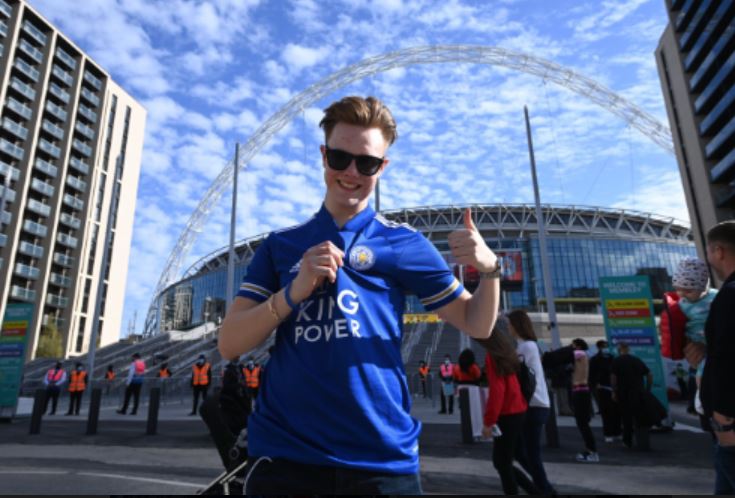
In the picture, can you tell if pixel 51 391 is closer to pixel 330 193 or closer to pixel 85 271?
pixel 330 193

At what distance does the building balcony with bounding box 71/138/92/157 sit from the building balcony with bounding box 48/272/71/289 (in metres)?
15.2

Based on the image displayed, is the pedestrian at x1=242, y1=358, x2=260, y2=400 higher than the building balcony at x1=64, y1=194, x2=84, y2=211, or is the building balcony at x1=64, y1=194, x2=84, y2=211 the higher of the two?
the building balcony at x1=64, y1=194, x2=84, y2=211

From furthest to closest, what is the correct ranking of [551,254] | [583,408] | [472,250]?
[551,254]
[583,408]
[472,250]

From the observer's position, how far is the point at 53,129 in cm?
5616

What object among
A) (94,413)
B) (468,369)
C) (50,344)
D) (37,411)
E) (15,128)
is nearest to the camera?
(94,413)

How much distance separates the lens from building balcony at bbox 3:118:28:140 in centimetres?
Answer: 5060

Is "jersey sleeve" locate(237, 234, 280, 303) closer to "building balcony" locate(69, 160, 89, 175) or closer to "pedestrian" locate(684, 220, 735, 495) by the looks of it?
"pedestrian" locate(684, 220, 735, 495)

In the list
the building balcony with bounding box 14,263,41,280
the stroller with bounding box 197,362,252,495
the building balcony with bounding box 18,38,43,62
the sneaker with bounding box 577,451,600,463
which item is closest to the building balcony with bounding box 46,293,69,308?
the building balcony with bounding box 14,263,41,280

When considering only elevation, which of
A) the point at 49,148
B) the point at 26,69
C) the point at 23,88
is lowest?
the point at 49,148

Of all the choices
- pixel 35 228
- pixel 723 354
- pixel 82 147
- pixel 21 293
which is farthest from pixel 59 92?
pixel 723 354

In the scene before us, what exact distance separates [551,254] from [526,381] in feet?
222

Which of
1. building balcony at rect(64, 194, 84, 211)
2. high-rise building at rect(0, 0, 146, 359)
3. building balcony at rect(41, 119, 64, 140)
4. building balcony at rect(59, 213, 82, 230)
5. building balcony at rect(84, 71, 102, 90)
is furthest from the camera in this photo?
building balcony at rect(84, 71, 102, 90)

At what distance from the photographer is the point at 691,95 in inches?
1811

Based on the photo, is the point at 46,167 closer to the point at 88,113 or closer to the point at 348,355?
the point at 88,113
